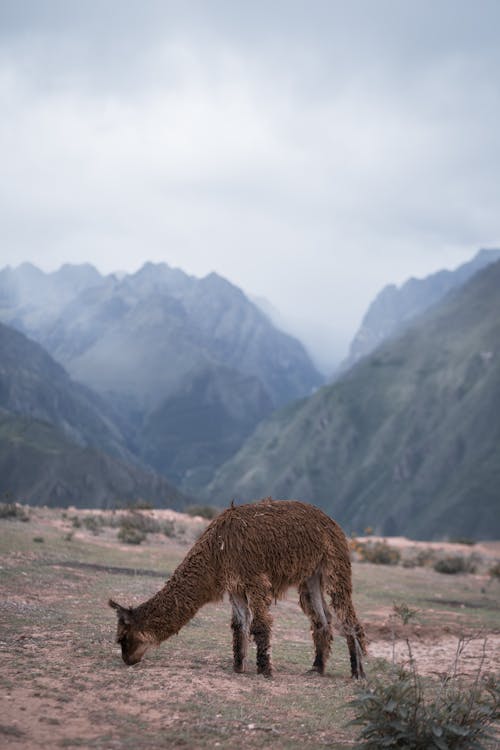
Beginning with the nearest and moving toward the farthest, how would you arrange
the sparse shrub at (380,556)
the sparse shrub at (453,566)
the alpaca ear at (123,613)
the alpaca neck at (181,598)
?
the alpaca ear at (123,613)
the alpaca neck at (181,598)
the sparse shrub at (453,566)
the sparse shrub at (380,556)

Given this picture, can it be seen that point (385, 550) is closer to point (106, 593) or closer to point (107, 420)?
point (106, 593)

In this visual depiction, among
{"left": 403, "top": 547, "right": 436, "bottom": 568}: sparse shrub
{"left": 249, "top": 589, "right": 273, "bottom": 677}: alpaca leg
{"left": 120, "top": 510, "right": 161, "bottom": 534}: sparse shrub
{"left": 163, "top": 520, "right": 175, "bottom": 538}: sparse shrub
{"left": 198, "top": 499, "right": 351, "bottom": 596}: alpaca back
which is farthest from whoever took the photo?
{"left": 403, "top": 547, "right": 436, "bottom": 568}: sparse shrub

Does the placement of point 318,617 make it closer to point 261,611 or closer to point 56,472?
point 261,611

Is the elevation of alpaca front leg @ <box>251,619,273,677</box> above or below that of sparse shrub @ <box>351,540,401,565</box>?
above

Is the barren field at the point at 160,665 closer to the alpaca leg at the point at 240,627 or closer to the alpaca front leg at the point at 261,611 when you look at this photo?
the alpaca leg at the point at 240,627

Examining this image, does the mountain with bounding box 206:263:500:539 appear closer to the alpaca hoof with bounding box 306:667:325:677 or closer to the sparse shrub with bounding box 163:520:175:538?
the sparse shrub with bounding box 163:520:175:538

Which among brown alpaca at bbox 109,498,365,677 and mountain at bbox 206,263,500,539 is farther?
mountain at bbox 206,263,500,539

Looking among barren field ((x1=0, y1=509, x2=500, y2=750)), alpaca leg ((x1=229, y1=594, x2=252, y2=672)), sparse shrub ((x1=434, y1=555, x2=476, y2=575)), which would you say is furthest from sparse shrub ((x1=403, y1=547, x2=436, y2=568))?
alpaca leg ((x1=229, y1=594, x2=252, y2=672))

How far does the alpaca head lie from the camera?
8.19 m

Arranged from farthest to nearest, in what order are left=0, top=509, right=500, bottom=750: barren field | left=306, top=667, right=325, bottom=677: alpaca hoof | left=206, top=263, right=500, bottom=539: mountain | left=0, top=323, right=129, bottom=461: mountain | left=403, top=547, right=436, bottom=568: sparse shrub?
left=0, top=323, right=129, bottom=461: mountain
left=206, top=263, right=500, bottom=539: mountain
left=403, top=547, right=436, bottom=568: sparse shrub
left=306, top=667, right=325, bottom=677: alpaca hoof
left=0, top=509, right=500, bottom=750: barren field

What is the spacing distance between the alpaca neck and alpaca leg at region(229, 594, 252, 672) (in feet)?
0.86

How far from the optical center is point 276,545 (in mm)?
8812

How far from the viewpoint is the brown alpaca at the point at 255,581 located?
8.45 meters

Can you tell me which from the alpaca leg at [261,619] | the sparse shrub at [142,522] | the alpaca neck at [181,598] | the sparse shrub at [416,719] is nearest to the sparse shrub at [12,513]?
the sparse shrub at [142,522]
